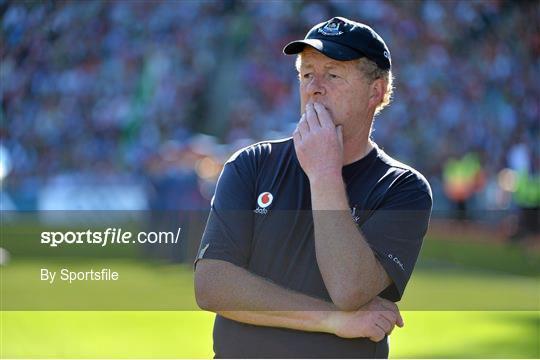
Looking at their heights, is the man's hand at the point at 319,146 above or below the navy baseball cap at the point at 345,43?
below

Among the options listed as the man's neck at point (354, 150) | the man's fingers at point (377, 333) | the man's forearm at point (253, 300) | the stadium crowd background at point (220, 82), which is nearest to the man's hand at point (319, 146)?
the man's neck at point (354, 150)

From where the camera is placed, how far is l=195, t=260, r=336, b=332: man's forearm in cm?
339

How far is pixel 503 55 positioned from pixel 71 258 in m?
12.9

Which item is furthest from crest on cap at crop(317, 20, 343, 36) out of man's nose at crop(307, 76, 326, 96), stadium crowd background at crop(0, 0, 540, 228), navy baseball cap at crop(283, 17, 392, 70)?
stadium crowd background at crop(0, 0, 540, 228)

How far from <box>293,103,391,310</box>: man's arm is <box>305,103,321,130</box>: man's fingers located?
0.06 ft

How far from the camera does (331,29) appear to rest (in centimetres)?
354

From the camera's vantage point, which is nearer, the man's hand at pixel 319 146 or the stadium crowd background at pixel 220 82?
the man's hand at pixel 319 146

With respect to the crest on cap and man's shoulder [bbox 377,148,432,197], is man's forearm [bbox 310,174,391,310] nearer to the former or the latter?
man's shoulder [bbox 377,148,432,197]

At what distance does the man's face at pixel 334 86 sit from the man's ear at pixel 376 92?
Answer: 43mm

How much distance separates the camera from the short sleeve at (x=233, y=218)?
3494mm

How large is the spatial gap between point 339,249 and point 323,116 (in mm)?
473

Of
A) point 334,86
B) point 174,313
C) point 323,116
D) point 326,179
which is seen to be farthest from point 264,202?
point 174,313

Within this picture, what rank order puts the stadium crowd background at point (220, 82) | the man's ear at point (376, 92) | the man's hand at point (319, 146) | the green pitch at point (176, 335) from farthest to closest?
1. the stadium crowd background at point (220, 82)
2. the green pitch at point (176, 335)
3. the man's ear at point (376, 92)
4. the man's hand at point (319, 146)

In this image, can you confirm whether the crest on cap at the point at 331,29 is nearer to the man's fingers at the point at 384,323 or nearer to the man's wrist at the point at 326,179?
the man's wrist at the point at 326,179
